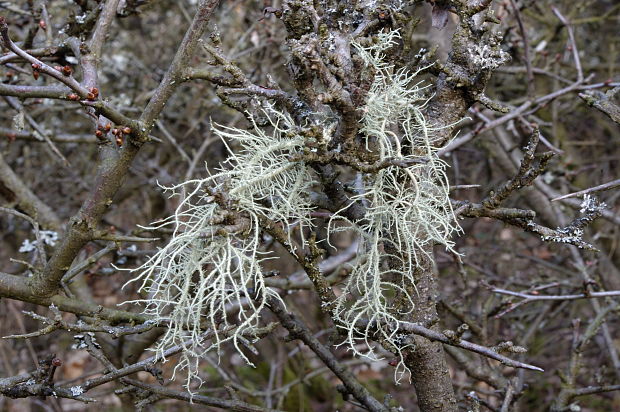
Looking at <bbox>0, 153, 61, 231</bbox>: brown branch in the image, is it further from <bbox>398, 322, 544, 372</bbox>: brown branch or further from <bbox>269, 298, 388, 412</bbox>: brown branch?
<bbox>398, 322, 544, 372</bbox>: brown branch

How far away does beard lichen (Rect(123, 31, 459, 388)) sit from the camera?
133cm

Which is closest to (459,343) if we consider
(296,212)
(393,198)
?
(393,198)

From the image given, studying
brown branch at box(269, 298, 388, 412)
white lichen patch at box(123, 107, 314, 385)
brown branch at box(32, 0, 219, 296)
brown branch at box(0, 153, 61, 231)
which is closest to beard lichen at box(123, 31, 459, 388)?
white lichen patch at box(123, 107, 314, 385)

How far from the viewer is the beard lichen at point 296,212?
133 cm

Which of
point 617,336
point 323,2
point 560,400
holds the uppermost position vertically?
point 323,2

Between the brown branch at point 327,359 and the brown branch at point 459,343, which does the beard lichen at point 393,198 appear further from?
the brown branch at point 327,359

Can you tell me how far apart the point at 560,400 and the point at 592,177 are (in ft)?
9.48

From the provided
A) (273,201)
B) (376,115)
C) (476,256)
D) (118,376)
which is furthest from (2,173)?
(476,256)

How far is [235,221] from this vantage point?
1335 mm

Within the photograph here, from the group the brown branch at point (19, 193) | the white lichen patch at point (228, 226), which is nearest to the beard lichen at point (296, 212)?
the white lichen patch at point (228, 226)

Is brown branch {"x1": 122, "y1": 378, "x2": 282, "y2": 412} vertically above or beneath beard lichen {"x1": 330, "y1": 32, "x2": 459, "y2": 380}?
beneath

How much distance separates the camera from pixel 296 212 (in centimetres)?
145

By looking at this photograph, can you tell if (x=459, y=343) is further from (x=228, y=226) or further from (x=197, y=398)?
(x=197, y=398)

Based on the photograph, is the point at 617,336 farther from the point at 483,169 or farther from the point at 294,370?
the point at 294,370
